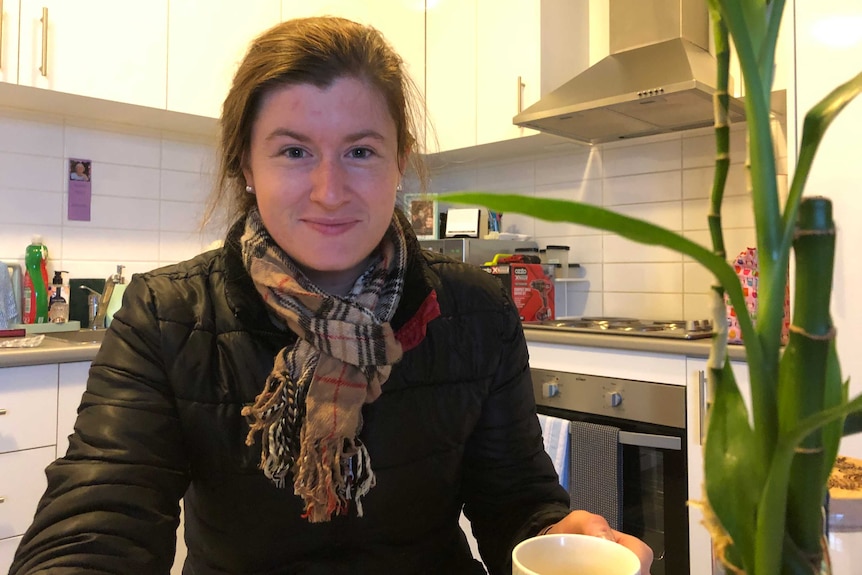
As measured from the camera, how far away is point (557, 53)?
2355mm

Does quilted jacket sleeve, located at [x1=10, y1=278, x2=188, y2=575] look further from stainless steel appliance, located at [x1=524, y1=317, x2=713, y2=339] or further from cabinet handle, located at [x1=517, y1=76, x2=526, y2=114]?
cabinet handle, located at [x1=517, y1=76, x2=526, y2=114]

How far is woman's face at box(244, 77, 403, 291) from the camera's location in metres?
0.85

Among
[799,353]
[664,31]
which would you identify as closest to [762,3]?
[799,353]

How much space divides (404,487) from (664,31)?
1917 millimetres

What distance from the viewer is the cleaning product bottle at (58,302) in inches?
84.7

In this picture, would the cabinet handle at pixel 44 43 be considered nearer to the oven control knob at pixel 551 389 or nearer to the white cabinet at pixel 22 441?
the white cabinet at pixel 22 441

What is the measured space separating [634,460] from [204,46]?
1.91 m

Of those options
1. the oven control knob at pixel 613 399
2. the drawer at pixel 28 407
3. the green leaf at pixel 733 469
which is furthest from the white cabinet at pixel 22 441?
the green leaf at pixel 733 469

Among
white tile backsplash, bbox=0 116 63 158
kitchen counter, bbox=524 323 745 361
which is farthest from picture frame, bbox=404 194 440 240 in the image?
white tile backsplash, bbox=0 116 63 158

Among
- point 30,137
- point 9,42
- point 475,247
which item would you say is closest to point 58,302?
point 30,137

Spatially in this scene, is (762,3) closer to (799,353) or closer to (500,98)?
(799,353)

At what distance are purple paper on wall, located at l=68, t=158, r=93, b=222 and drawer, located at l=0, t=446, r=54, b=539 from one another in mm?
951

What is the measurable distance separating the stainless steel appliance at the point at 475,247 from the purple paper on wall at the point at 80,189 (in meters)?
1.20

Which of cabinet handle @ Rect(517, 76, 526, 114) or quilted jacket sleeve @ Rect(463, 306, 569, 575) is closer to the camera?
quilted jacket sleeve @ Rect(463, 306, 569, 575)
